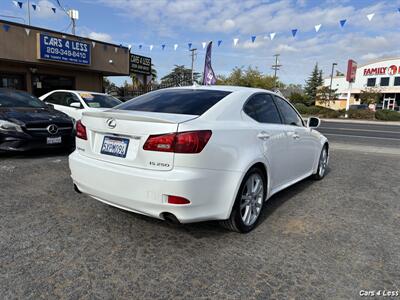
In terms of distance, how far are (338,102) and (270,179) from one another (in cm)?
6703

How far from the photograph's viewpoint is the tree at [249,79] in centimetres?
5300

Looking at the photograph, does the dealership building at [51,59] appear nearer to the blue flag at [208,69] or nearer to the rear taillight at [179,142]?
the blue flag at [208,69]

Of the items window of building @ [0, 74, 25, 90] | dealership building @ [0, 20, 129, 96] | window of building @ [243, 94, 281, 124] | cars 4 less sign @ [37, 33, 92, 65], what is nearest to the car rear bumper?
window of building @ [243, 94, 281, 124]

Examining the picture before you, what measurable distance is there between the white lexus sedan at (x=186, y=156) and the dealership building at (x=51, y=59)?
43.2 ft

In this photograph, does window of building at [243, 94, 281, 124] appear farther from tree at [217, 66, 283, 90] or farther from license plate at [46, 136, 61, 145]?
tree at [217, 66, 283, 90]

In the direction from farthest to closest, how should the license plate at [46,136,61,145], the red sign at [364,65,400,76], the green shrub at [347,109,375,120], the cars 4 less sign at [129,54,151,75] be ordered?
the red sign at [364,65,400,76], the green shrub at [347,109,375,120], the cars 4 less sign at [129,54,151,75], the license plate at [46,136,61,145]

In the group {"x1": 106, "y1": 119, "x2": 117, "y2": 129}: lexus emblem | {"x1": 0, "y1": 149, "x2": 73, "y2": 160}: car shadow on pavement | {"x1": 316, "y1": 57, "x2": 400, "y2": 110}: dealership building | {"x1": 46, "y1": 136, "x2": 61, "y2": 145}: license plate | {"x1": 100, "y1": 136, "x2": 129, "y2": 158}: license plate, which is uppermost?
{"x1": 316, "y1": 57, "x2": 400, "y2": 110}: dealership building

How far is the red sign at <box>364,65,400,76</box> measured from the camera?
56.0 meters

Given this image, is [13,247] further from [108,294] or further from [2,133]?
[2,133]

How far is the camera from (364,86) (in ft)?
198

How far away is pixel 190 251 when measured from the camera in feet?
9.48

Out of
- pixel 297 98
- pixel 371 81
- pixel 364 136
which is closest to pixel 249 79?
pixel 297 98

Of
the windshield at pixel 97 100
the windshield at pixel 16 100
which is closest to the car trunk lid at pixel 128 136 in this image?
the windshield at pixel 16 100

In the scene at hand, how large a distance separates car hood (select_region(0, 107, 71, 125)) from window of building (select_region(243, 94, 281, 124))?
4587 mm
